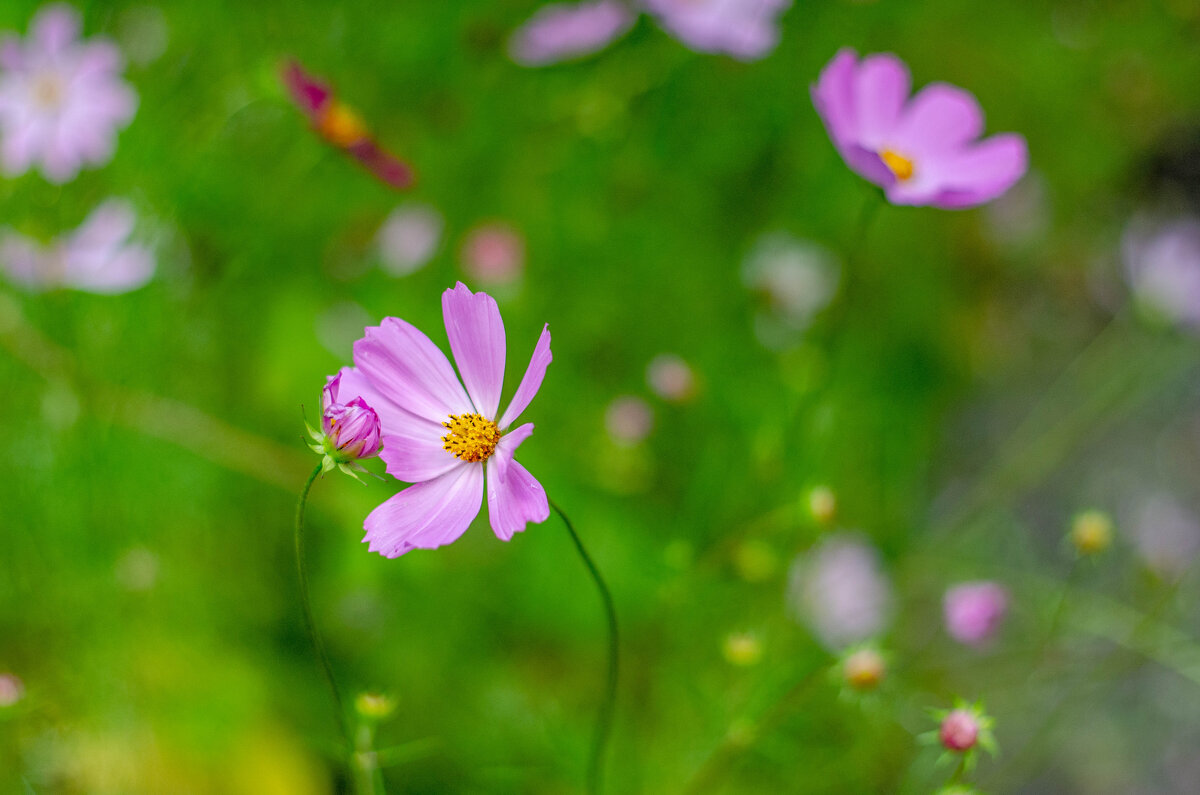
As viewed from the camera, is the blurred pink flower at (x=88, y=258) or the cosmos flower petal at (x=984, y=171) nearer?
the cosmos flower petal at (x=984, y=171)

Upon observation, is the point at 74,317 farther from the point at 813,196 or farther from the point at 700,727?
the point at 813,196

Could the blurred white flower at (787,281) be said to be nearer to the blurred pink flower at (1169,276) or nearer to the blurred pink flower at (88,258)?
the blurred pink flower at (1169,276)

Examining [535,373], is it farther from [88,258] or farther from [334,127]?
[88,258]

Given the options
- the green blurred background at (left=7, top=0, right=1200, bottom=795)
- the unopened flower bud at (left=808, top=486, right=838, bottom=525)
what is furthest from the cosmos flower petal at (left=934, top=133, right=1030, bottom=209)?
the unopened flower bud at (left=808, top=486, right=838, bottom=525)

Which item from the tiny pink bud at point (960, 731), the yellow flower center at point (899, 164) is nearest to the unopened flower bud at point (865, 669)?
the tiny pink bud at point (960, 731)

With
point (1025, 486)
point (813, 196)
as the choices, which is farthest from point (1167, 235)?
point (813, 196)

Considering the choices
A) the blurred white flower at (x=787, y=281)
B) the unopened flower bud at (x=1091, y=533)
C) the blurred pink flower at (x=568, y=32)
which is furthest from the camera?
the blurred white flower at (x=787, y=281)

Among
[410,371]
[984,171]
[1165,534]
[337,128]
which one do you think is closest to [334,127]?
[337,128]
